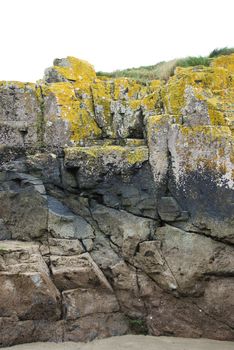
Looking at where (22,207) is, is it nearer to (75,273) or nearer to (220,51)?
(75,273)

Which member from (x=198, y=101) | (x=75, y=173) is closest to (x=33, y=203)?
(x=75, y=173)

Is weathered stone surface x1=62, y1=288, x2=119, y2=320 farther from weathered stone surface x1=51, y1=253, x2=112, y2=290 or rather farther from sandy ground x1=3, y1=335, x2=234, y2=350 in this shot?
sandy ground x1=3, y1=335, x2=234, y2=350

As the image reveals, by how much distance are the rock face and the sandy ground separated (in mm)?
158

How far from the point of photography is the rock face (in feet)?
26.3

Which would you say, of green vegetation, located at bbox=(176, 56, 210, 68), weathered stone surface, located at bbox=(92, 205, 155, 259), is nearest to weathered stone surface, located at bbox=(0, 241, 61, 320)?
weathered stone surface, located at bbox=(92, 205, 155, 259)

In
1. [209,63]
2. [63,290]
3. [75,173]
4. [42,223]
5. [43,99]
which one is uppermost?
[209,63]

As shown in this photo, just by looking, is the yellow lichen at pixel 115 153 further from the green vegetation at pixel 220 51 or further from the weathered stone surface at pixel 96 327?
the green vegetation at pixel 220 51

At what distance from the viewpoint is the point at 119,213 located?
8672mm

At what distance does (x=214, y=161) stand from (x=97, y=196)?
2.61m

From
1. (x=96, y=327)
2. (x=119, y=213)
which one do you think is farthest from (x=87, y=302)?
(x=119, y=213)

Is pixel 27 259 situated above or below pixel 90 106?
below

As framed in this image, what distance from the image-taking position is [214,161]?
8.05 metres

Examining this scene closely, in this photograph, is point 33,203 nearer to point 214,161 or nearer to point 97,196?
point 97,196

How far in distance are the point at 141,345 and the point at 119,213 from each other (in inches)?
104
